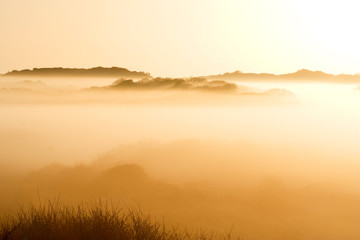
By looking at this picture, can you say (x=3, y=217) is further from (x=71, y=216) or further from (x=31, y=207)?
(x=71, y=216)

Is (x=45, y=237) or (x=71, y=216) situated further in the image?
(x=71, y=216)

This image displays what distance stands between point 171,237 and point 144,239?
1369 mm

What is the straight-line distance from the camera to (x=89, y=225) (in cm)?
2547

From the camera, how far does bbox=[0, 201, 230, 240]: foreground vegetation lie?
2464cm

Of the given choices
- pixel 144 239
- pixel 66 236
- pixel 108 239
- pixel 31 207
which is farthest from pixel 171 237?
pixel 31 207

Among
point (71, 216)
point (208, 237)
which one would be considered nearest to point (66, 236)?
point (71, 216)

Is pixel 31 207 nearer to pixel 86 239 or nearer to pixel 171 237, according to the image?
pixel 86 239

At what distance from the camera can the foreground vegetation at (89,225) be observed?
80.8 ft

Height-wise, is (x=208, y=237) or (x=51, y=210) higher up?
(x=51, y=210)

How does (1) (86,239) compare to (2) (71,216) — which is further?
(2) (71,216)

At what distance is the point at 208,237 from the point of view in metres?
26.5

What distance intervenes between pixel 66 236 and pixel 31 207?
2373 mm

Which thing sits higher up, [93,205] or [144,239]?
[93,205]

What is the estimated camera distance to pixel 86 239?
24688 millimetres
